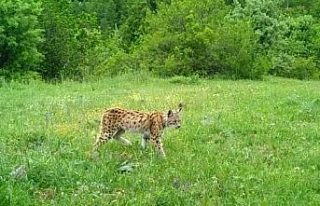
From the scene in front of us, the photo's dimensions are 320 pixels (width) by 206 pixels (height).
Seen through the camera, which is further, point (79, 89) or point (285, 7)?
point (285, 7)

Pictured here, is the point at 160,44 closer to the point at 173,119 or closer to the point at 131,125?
the point at 173,119

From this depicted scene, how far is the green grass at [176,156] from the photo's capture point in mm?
8156

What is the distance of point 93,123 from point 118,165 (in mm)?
4175

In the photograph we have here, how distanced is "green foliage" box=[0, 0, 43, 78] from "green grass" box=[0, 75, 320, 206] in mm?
16898

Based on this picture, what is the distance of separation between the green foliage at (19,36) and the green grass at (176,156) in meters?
16.9

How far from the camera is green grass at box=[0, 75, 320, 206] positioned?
321 inches

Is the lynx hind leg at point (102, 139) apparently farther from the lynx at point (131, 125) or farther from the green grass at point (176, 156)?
the green grass at point (176, 156)

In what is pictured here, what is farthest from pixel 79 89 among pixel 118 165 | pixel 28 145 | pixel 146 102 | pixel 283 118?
pixel 118 165

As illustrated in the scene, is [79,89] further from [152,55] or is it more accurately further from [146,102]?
[152,55]

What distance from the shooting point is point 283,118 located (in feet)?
47.9

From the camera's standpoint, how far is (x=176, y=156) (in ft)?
34.9

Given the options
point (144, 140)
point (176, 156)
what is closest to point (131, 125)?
point (144, 140)

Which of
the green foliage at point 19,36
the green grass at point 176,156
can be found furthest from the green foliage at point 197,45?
the green grass at point 176,156

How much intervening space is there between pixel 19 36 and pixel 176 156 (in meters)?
25.8
